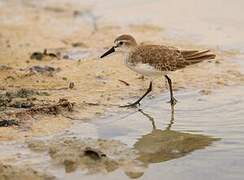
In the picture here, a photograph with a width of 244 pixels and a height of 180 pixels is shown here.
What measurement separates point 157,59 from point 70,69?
1849 mm

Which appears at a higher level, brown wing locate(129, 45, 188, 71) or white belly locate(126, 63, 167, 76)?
brown wing locate(129, 45, 188, 71)

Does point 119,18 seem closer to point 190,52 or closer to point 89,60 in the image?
point 89,60

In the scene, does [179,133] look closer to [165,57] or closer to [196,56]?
[165,57]

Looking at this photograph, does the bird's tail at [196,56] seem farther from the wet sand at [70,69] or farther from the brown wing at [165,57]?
the wet sand at [70,69]

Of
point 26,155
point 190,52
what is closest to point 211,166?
point 26,155

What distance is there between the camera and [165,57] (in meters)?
9.03

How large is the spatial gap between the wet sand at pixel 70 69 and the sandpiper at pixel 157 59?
0.41 meters

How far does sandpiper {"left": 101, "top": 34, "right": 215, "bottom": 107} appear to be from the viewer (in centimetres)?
900

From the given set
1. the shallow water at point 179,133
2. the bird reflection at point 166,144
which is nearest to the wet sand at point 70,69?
the shallow water at point 179,133

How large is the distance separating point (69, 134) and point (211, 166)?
5.50 ft

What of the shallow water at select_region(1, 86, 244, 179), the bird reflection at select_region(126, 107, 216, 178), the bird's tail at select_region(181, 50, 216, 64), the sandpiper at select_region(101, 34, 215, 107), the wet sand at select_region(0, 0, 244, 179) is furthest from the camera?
the bird's tail at select_region(181, 50, 216, 64)

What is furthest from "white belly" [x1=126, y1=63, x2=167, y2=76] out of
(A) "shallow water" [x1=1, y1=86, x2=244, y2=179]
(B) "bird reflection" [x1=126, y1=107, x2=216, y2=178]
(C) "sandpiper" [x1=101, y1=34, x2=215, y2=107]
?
(B) "bird reflection" [x1=126, y1=107, x2=216, y2=178]

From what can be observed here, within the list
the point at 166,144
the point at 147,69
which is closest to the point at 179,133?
the point at 166,144

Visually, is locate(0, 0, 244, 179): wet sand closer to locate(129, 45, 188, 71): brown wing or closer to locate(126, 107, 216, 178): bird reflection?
locate(129, 45, 188, 71): brown wing
